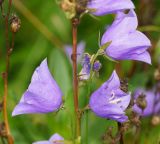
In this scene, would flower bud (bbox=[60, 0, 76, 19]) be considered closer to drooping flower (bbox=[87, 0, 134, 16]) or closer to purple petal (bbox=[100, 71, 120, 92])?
drooping flower (bbox=[87, 0, 134, 16])

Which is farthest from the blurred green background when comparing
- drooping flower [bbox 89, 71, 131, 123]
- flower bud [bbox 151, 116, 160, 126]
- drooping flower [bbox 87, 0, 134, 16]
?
drooping flower [bbox 87, 0, 134, 16]

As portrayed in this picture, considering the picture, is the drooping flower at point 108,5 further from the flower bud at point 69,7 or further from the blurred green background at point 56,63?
the blurred green background at point 56,63

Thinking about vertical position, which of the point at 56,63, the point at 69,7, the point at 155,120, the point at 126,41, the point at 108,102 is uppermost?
the point at 69,7

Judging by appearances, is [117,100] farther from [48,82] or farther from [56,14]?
[56,14]

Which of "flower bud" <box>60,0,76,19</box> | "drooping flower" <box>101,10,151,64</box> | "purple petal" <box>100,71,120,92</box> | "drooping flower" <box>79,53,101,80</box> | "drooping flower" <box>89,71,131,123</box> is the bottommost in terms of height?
"drooping flower" <box>89,71,131,123</box>

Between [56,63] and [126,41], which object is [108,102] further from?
[56,63]

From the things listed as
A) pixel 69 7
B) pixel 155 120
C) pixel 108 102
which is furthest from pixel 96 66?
pixel 155 120
